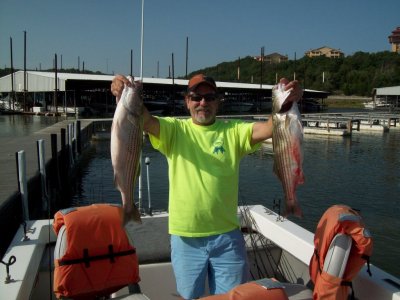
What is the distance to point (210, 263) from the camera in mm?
3207

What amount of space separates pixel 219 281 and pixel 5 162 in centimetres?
1309

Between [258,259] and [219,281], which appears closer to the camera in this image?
[219,281]

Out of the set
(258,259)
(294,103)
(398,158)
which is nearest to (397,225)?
(258,259)

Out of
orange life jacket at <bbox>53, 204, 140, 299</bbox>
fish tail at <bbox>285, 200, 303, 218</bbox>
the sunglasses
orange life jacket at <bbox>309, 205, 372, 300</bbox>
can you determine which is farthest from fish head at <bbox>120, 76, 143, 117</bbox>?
orange life jacket at <bbox>309, 205, 372, 300</bbox>

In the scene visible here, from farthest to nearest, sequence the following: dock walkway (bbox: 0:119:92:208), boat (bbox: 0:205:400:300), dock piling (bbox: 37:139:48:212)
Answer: dock piling (bbox: 37:139:48:212), dock walkway (bbox: 0:119:92:208), boat (bbox: 0:205:400:300)

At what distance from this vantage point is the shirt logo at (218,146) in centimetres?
323

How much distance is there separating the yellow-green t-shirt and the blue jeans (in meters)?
0.08

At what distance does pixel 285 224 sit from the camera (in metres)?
5.03

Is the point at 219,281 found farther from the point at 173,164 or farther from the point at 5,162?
the point at 5,162

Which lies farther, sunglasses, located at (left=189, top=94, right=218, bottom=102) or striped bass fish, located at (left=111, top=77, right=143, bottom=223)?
sunglasses, located at (left=189, top=94, right=218, bottom=102)

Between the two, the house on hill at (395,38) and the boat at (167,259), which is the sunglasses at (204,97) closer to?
the boat at (167,259)

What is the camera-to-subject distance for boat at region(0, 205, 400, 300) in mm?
3697

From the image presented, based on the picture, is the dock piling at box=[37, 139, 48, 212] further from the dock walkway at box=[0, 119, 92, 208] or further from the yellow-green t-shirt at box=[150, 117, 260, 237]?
the yellow-green t-shirt at box=[150, 117, 260, 237]

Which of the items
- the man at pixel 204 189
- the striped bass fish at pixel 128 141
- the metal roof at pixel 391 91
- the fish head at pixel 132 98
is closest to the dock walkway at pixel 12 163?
the striped bass fish at pixel 128 141
